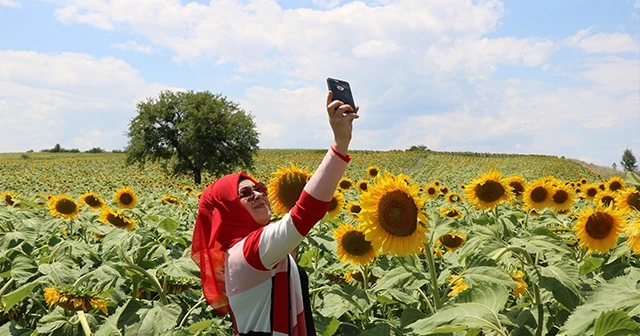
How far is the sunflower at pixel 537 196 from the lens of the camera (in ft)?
18.5

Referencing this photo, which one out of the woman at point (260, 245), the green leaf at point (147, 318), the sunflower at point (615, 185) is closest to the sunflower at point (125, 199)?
the green leaf at point (147, 318)

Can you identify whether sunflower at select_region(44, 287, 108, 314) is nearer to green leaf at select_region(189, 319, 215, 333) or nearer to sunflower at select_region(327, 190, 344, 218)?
green leaf at select_region(189, 319, 215, 333)

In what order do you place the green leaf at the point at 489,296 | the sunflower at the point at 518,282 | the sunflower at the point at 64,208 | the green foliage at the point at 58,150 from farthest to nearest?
the green foliage at the point at 58,150 < the sunflower at the point at 64,208 < the sunflower at the point at 518,282 < the green leaf at the point at 489,296

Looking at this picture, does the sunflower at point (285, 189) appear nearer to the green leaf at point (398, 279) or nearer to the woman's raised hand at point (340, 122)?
the green leaf at point (398, 279)

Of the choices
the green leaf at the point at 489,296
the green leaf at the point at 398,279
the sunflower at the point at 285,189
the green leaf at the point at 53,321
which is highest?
the sunflower at the point at 285,189

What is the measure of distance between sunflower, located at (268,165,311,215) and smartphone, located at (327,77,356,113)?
125 cm

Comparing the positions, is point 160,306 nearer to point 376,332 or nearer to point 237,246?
point 237,246

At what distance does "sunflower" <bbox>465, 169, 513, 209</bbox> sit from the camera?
469 cm

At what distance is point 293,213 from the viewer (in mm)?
2338

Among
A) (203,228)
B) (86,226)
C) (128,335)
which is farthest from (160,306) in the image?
(86,226)

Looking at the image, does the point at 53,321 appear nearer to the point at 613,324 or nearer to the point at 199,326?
the point at 199,326

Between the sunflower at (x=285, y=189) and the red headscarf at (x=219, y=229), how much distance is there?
84 cm

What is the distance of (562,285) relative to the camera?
93.3 inches

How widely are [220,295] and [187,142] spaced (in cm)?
4007
